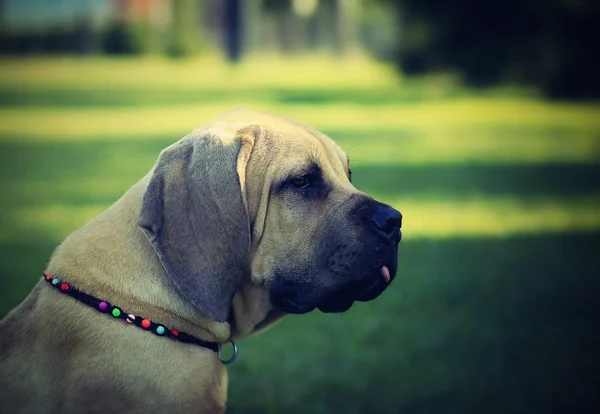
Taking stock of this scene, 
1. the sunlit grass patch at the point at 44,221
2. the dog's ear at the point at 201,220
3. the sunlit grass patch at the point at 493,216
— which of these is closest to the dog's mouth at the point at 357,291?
the dog's ear at the point at 201,220

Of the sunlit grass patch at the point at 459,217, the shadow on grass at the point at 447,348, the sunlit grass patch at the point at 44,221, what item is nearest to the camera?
the shadow on grass at the point at 447,348

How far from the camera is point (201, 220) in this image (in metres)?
3.36

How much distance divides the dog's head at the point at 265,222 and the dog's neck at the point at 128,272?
3.2 inches

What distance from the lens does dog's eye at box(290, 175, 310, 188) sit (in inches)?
143

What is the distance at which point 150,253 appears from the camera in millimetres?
3359

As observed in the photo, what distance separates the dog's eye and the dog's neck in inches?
25.5

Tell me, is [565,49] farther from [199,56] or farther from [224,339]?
[199,56]

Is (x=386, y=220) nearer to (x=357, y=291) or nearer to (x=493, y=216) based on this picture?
(x=357, y=291)

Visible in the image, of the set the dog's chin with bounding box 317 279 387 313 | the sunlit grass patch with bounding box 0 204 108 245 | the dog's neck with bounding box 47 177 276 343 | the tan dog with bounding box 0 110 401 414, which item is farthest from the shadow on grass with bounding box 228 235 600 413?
the sunlit grass patch with bounding box 0 204 108 245

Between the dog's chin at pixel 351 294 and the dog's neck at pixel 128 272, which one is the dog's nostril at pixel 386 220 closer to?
the dog's chin at pixel 351 294

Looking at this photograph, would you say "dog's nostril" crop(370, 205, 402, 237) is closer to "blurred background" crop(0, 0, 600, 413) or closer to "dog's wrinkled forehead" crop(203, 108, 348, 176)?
"dog's wrinkled forehead" crop(203, 108, 348, 176)

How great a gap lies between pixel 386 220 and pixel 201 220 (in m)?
0.82

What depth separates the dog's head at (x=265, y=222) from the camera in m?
3.33

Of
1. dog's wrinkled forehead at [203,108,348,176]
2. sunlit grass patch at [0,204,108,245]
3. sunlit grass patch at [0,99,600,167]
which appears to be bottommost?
sunlit grass patch at [0,99,600,167]
